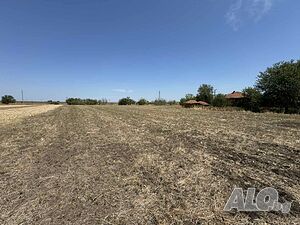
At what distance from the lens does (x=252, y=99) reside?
47.0 m

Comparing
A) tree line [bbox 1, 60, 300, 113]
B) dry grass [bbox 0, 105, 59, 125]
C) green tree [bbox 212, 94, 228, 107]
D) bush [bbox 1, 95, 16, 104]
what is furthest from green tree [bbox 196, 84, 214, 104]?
bush [bbox 1, 95, 16, 104]

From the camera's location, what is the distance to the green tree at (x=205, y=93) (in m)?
80.2

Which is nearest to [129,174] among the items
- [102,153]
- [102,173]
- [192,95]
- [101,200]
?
[102,173]

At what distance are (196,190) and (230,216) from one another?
1108 mm

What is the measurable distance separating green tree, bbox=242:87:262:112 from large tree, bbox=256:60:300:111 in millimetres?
1219

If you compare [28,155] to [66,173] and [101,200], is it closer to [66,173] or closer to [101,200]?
[66,173]

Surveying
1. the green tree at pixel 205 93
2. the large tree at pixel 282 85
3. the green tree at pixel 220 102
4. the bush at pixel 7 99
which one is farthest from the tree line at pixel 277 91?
the bush at pixel 7 99

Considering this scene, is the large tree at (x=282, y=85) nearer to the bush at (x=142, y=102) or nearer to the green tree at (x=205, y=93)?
the green tree at (x=205, y=93)

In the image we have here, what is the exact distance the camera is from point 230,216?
13.1 feet

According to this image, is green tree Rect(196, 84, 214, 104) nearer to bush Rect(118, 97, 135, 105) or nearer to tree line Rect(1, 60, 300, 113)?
tree line Rect(1, 60, 300, 113)

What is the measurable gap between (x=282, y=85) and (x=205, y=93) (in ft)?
134

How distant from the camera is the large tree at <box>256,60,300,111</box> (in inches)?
1561

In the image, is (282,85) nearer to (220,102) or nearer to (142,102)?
(220,102)

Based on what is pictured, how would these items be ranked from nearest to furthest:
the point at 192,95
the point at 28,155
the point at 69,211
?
1. the point at 69,211
2. the point at 28,155
3. the point at 192,95
